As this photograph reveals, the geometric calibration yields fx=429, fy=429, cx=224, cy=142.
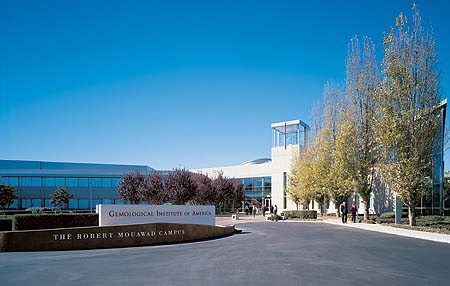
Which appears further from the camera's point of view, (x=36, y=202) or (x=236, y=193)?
(x=36, y=202)

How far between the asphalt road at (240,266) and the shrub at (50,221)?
6.52m

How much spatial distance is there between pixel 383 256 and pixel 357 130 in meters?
22.8

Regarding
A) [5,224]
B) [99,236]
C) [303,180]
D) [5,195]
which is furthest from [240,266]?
[5,195]

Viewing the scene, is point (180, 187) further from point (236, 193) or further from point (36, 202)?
point (36, 202)

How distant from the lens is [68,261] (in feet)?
40.0

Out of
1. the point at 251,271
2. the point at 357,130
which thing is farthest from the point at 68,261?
the point at 357,130

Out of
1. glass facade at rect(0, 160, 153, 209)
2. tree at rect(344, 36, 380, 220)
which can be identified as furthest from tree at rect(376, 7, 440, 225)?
glass facade at rect(0, 160, 153, 209)

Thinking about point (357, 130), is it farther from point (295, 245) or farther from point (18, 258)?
point (18, 258)

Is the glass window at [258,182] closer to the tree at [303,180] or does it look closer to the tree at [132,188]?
the tree at [303,180]

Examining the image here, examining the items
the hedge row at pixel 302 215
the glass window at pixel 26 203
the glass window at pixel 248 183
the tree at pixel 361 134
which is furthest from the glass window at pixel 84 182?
the tree at pixel 361 134

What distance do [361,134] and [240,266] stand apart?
85.1 feet

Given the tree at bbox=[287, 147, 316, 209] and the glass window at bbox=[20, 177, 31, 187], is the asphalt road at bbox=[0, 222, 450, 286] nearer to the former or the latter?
the tree at bbox=[287, 147, 316, 209]

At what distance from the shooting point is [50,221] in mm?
20844

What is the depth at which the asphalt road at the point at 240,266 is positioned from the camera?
9.29 meters
